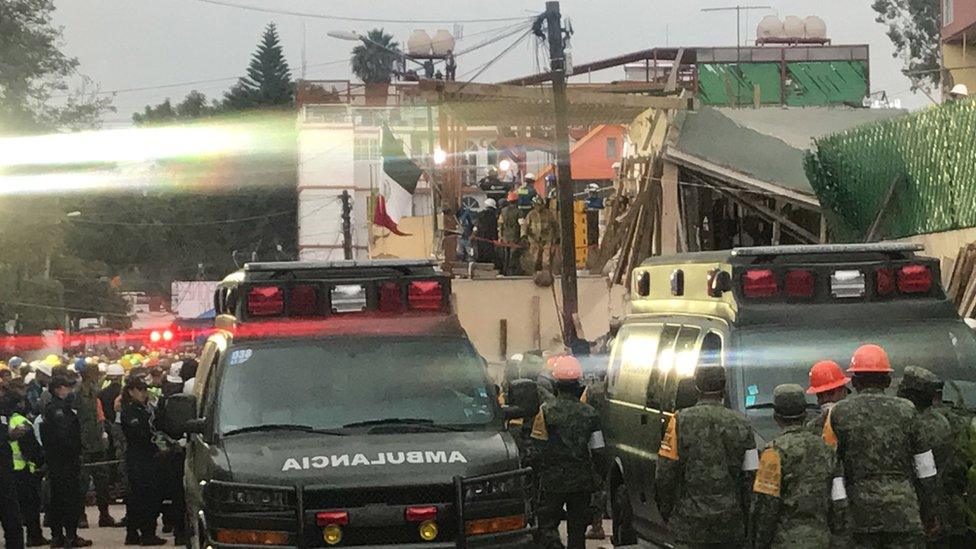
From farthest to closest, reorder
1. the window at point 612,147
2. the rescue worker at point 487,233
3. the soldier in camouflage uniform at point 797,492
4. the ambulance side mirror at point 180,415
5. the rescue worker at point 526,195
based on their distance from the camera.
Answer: the window at point 612,147 → the rescue worker at point 487,233 → the rescue worker at point 526,195 → the ambulance side mirror at point 180,415 → the soldier in camouflage uniform at point 797,492

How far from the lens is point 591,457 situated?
1298cm

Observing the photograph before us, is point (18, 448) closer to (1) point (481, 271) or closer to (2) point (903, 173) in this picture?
(2) point (903, 173)

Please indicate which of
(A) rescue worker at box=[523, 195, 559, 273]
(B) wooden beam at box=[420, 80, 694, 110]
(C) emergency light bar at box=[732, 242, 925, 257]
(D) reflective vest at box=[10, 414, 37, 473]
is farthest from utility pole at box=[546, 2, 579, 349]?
(C) emergency light bar at box=[732, 242, 925, 257]

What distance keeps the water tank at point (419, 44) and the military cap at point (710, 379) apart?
189ft

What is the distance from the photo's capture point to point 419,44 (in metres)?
67.8

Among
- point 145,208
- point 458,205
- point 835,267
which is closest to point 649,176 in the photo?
point 458,205

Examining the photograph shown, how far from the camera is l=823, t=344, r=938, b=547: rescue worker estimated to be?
9.10m

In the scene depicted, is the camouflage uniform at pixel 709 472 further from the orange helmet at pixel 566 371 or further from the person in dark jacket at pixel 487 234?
the person in dark jacket at pixel 487 234

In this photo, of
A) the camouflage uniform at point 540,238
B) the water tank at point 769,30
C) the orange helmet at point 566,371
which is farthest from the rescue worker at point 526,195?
the water tank at point 769,30

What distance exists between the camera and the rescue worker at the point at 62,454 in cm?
1691

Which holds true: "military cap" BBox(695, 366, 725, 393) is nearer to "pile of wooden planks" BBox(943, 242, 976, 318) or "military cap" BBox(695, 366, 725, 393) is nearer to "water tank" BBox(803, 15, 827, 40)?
"pile of wooden planks" BBox(943, 242, 976, 318)

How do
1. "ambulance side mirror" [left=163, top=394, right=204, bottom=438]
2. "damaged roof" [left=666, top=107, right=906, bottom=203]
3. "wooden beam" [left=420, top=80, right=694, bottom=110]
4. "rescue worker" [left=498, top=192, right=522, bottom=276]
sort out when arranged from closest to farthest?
1. "ambulance side mirror" [left=163, top=394, right=204, bottom=438]
2. "damaged roof" [left=666, top=107, right=906, bottom=203]
3. "wooden beam" [left=420, top=80, right=694, bottom=110]
4. "rescue worker" [left=498, top=192, right=522, bottom=276]

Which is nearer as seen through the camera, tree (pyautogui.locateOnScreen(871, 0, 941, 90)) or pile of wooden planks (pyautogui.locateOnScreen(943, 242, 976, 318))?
pile of wooden planks (pyautogui.locateOnScreen(943, 242, 976, 318))

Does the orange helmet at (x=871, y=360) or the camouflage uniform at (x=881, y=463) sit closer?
the camouflage uniform at (x=881, y=463)
